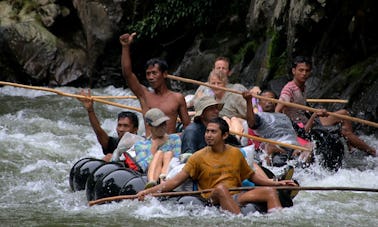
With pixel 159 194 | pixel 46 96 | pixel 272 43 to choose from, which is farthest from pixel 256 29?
pixel 159 194

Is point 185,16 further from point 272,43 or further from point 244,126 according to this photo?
point 244,126

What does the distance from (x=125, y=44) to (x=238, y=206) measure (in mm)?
2085

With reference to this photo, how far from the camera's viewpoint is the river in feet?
22.0

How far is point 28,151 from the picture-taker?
10766 mm

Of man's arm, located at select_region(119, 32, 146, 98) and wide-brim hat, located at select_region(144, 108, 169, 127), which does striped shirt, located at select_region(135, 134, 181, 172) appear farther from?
man's arm, located at select_region(119, 32, 146, 98)

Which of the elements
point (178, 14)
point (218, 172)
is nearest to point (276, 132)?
point (218, 172)

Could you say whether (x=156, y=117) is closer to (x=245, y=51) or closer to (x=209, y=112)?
(x=209, y=112)

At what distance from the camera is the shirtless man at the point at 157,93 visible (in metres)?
8.03

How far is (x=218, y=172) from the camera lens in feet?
22.4

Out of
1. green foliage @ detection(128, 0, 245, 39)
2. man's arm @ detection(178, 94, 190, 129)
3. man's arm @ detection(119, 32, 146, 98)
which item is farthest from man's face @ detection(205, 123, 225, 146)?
green foliage @ detection(128, 0, 245, 39)

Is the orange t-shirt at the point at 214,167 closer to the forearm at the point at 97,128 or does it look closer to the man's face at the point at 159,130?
the man's face at the point at 159,130

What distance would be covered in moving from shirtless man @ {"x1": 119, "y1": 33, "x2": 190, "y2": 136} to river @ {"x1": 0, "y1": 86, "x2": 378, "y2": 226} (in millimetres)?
1059

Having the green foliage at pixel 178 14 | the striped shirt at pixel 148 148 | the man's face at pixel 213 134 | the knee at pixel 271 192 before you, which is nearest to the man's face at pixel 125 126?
the striped shirt at pixel 148 148

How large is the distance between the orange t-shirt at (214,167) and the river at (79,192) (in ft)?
0.84
